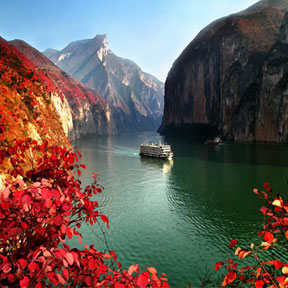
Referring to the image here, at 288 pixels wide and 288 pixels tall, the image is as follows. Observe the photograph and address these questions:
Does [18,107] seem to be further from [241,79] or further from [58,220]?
[241,79]

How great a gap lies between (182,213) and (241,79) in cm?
10203

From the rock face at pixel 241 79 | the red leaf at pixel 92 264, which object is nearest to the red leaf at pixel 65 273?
the red leaf at pixel 92 264

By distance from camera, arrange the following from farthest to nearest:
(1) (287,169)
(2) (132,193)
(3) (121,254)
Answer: (1) (287,169) → (2) (132,193) → (3) (121,254)

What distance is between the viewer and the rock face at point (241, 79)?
3600 inches

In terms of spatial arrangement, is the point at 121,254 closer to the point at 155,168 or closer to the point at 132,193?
the point at 132,193

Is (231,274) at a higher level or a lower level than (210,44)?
lower

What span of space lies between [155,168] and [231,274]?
48194 millimetres

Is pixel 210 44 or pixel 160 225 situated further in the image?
pixel 210 44

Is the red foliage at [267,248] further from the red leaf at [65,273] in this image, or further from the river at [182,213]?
the river at [182,213]

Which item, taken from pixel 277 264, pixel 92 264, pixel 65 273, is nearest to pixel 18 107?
pixel 92 264

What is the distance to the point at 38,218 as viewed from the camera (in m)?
3.78

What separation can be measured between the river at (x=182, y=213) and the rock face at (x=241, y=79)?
53.2m

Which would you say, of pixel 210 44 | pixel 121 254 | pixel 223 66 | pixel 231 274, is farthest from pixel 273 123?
pixel 231 274

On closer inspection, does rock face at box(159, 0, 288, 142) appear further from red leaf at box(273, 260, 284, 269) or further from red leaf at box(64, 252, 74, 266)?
red leaf at box(64, 252, 74, 266)
